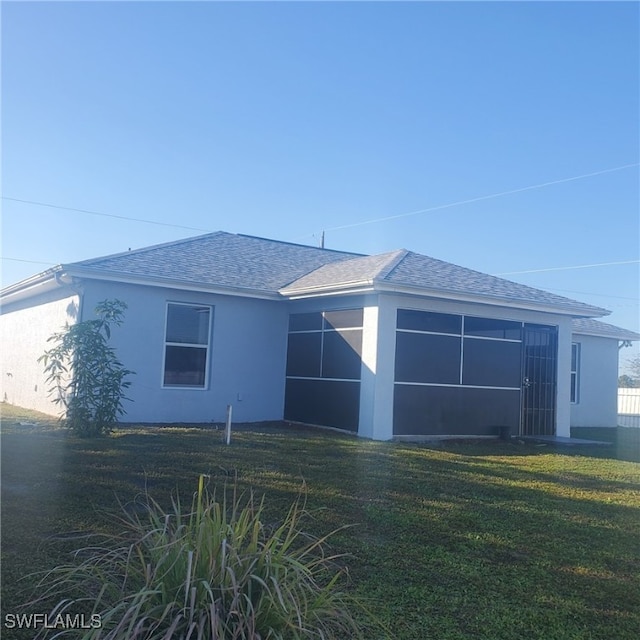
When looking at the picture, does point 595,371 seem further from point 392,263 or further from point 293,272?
point 293,272

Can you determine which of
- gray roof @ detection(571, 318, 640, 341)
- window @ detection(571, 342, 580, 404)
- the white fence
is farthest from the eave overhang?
the white fence

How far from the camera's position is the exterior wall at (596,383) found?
69.2 ft

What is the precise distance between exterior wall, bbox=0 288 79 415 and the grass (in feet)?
10.7

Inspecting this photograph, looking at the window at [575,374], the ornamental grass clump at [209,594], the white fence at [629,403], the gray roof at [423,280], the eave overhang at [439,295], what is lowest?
the ornamental grass clump at [209,594]

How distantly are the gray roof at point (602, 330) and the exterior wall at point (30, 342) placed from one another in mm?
14031

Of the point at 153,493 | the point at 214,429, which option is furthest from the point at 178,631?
the point at 214,429

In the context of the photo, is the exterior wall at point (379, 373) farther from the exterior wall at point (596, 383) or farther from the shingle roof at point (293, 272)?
the exterior wall at point (596, 383)

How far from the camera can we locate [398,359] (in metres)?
14.0

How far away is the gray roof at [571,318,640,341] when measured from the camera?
20.8 metres

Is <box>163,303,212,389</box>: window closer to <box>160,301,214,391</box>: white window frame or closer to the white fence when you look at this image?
<box>160,301,214,391</box>: white window frame

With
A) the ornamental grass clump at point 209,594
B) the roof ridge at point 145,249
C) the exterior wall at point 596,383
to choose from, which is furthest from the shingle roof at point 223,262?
the ornamental grass clump at point 209,594

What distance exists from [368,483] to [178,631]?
559 cm

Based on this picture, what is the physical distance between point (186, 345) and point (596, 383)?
13064 mm

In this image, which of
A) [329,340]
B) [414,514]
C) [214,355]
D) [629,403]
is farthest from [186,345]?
[629,403]
